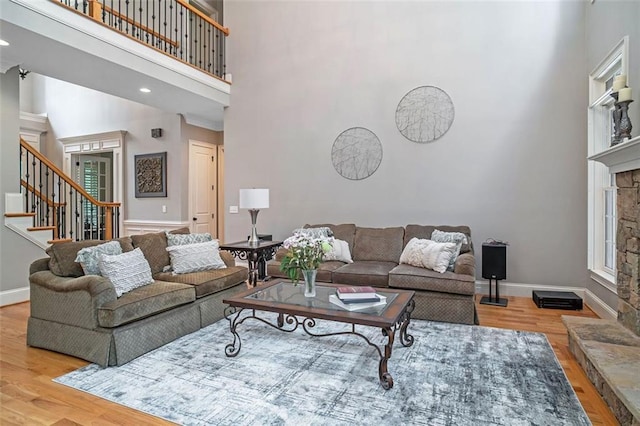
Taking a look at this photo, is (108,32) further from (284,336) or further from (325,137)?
(284,336)

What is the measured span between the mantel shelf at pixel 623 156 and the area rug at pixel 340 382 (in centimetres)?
154

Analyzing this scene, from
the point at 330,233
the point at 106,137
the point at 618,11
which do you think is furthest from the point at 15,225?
the point at 618,11

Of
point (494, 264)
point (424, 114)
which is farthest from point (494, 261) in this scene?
point (424, 114)

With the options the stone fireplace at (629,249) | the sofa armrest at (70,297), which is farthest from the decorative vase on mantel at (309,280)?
the stone fireplace at (629,249)

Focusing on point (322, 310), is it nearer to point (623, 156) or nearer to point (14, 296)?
point (623, 156)

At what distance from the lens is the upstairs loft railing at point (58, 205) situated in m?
5.21

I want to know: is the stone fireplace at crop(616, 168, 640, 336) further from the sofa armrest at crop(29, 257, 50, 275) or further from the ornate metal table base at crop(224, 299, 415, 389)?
the sofa armrest at crop(29, 257, 50, 275)

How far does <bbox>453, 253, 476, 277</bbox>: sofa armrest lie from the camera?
3679mm

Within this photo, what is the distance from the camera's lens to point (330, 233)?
4.85 metres

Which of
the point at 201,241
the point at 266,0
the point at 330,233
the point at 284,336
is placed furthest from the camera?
the point at 266,0

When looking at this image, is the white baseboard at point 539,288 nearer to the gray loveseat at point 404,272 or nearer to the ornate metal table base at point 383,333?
the gray loveseat at point 404,272

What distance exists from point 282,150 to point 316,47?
1.65 meters

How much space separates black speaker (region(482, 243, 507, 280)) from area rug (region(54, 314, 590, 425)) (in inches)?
43.6

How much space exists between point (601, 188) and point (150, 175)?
275 inches
